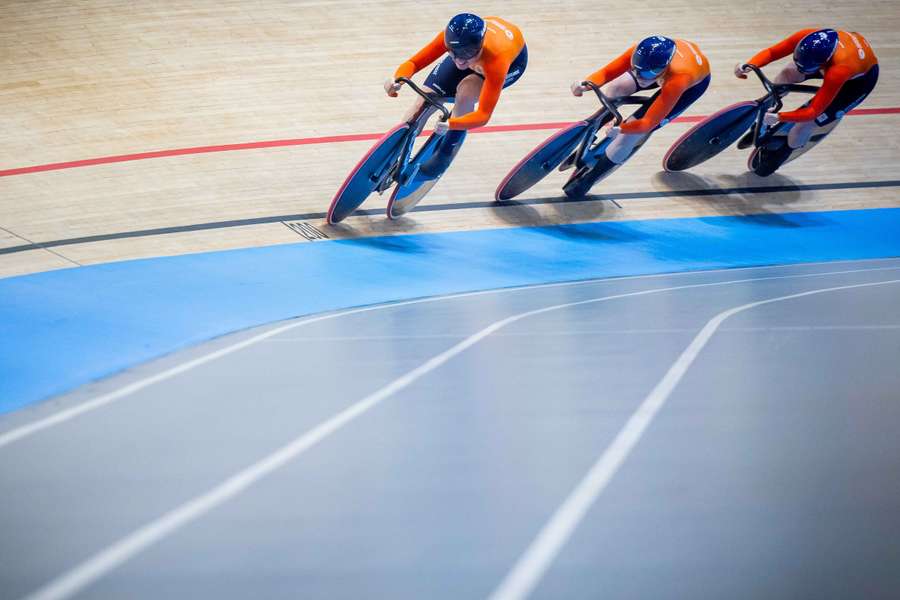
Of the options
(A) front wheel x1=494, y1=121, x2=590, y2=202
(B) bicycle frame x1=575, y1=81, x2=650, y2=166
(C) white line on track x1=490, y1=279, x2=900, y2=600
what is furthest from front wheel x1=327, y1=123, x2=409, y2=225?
(C) white line on track x1=490, y1=279, x2=900, y2=600

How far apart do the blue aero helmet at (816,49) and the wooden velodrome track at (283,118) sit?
3.28 feet

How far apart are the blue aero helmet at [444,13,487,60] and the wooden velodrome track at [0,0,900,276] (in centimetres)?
112

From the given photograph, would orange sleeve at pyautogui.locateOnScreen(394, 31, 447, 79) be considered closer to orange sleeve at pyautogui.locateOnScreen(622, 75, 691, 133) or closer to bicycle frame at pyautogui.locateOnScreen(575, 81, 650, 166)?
bicycle frame at pyautogui.locateOnScreen(575, 81, 650, 166)

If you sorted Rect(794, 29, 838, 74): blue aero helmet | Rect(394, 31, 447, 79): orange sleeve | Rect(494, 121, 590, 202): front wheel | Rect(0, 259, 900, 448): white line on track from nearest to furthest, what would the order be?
1. Rect(0, 259, 900, 448): white line on track
2. Rect(394, 31, 447, 79): orange sleeve
3. Rect(794, 29, 838, 74): blue aero helmet
4. Rect(494, 121, 590, 202): front wheel

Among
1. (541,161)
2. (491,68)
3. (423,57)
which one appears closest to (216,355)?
(491,68)

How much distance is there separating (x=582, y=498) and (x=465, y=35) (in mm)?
3632

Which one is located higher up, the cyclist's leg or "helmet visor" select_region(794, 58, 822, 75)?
"helmet visor" select_region(794, 58, 822, 75)

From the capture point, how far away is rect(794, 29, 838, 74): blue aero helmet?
19.8 ft

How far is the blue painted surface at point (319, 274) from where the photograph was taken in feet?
12.3

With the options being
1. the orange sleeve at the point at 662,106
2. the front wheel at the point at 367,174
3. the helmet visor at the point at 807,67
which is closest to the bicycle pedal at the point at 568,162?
the orange sleeve at the point at 662,106

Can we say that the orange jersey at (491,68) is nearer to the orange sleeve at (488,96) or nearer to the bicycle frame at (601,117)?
the orange sleeve at (488,96)

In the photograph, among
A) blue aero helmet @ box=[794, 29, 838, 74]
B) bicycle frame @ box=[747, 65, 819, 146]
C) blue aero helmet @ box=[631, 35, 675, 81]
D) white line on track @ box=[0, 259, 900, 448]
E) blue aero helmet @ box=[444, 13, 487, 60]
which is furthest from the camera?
bicycle frame @ box=[747, 65, 819, 146]

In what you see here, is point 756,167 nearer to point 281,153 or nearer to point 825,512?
point 281,153

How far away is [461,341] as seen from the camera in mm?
3674
